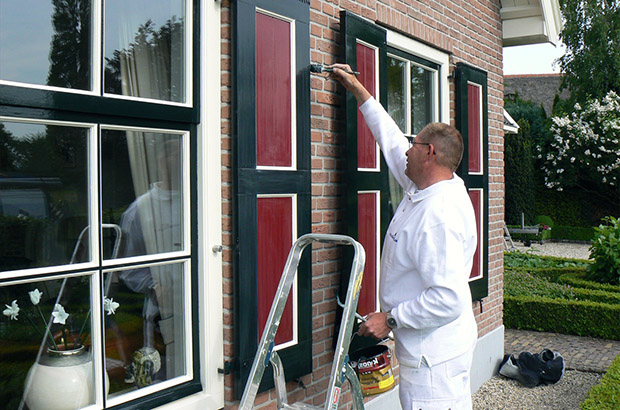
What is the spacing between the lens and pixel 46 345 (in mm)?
2418

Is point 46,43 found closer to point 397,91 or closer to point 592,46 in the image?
point 397,91

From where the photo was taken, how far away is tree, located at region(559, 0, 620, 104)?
25109 mm

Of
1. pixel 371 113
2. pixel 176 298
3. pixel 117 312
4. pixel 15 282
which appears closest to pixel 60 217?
pixel 15 282

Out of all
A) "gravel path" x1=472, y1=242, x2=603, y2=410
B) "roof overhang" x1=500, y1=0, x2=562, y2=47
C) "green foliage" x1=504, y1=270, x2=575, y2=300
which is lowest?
"gravel path" x1=472, y1=242, x2=603, y2=410

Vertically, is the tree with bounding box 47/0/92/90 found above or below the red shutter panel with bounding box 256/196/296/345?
above

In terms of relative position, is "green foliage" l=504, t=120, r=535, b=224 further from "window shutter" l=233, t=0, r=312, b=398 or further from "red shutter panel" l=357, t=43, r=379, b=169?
"window shutter" l=233, t=0, r=312, b=398

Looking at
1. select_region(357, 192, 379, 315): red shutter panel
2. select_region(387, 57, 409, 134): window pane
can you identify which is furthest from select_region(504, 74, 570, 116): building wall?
select_region(357, 192, 379, 315): red shutter panel

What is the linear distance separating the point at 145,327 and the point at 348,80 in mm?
1841

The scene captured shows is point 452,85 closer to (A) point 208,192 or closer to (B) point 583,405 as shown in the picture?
(B) point 583,405

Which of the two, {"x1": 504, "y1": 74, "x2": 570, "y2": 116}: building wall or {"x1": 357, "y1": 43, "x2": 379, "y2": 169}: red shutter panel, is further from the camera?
{"x1": 504, "y1": 74, "x2": 570, "y2": 116}: building wall

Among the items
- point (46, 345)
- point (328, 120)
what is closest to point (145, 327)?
point (46, 345)

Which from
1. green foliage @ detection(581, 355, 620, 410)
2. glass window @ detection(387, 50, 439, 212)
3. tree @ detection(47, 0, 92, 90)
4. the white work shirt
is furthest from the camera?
glass window @ detection(387, 50, 439, 212)

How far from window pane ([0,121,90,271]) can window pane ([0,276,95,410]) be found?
116 millimetres

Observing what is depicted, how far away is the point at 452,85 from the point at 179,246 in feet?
11.4
